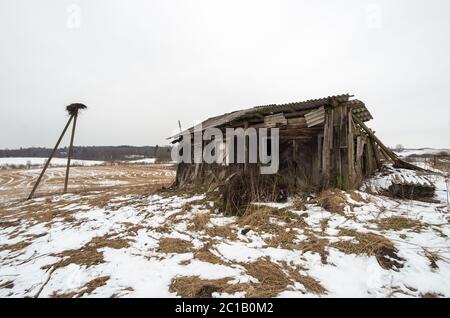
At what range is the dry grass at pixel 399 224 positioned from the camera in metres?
4.02

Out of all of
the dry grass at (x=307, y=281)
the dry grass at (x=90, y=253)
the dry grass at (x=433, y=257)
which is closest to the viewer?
the dry grass at (x=307, y=281)

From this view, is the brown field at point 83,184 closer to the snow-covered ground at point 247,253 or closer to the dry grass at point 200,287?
the snow-covered ground at point 247,253

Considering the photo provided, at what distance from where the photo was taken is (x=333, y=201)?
529cm

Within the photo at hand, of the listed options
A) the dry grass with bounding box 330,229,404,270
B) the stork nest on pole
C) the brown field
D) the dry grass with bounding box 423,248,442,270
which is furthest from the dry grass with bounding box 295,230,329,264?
the stork nest on pole

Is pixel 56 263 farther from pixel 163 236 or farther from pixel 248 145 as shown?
pixel 248 145

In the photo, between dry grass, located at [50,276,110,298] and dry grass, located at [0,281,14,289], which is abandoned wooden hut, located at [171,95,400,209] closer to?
dry grass, located at [50,276,110,298]

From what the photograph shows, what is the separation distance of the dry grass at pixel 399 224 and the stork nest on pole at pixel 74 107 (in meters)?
13.6

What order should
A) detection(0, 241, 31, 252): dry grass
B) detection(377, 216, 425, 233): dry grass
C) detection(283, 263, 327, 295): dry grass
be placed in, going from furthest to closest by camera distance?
detection(0, 241, 31, 252): dry grass < detection(377, 216, 425, 233): dry grass < detection(283, 263, 327, 295): dry grass

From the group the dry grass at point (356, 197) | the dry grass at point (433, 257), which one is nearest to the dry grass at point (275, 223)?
the dry grass at point (356, 197)

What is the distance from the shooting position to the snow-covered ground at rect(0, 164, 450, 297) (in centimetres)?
275

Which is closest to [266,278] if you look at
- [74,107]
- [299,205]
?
[299,205]

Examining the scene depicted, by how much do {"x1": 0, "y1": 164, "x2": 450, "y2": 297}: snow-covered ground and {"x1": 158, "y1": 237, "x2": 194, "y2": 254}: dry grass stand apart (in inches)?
0.8

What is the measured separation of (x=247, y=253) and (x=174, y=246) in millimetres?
1328

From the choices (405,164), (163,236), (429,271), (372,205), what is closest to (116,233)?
(163,236)
